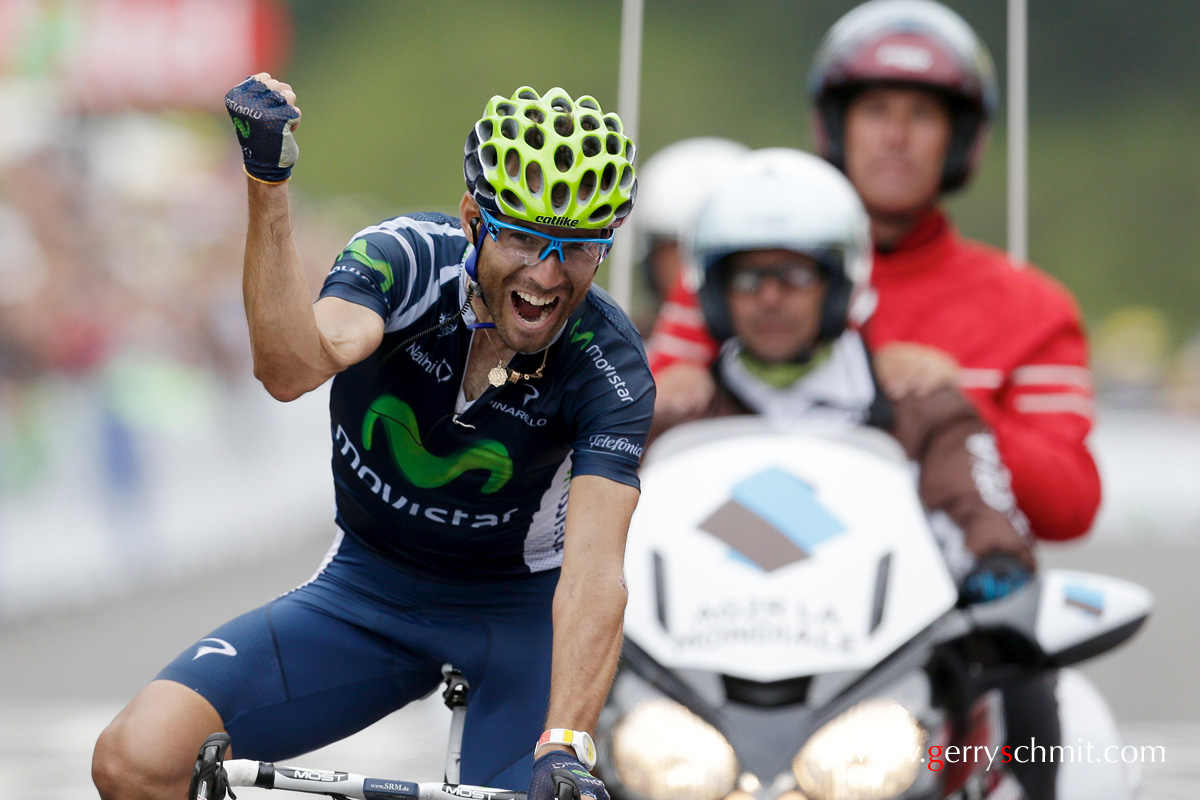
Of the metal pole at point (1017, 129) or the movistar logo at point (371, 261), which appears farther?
the metal pole at point (1017, 129)

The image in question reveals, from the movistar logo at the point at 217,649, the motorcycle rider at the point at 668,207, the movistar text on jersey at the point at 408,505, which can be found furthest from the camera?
the motorcycle rider at the point at 668,207

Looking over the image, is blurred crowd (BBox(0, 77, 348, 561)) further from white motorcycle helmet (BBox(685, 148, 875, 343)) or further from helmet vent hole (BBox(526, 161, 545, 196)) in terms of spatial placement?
helmet vent hole (BBox(526, 161, 545, 196))

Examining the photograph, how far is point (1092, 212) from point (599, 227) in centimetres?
2811

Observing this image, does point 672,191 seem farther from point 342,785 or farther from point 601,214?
point 342,785

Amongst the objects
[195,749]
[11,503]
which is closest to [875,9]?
[195,749]

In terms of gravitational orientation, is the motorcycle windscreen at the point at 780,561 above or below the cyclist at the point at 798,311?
below

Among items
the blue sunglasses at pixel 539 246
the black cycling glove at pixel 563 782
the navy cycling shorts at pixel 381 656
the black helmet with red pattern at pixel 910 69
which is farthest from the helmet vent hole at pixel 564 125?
the black helmet with red pattern at pixel 910 69

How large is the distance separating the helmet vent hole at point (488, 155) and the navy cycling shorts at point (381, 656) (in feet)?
3.39

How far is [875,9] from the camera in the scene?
6.39 metres

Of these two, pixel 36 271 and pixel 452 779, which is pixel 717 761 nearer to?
pixel 452 779

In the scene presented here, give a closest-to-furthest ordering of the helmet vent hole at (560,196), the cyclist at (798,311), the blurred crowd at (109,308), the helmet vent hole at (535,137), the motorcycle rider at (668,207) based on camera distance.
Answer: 1. the helmet vent hole at (560,196)
2. the helmet vent hole at (535,137)
3. the cyclist at (798,311)
4. the motorcycle rider at (668,207)
5. the blurred crowd at (109,308)

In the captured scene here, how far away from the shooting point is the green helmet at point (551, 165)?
3.09 m

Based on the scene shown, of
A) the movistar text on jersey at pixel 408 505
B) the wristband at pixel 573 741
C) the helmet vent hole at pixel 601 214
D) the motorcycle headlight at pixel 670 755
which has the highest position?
the helmet vent hole at pixel 601 214

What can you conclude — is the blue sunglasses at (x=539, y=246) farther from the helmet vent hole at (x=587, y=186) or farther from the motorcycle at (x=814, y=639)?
the motorcycle at (x=814, y=639)
